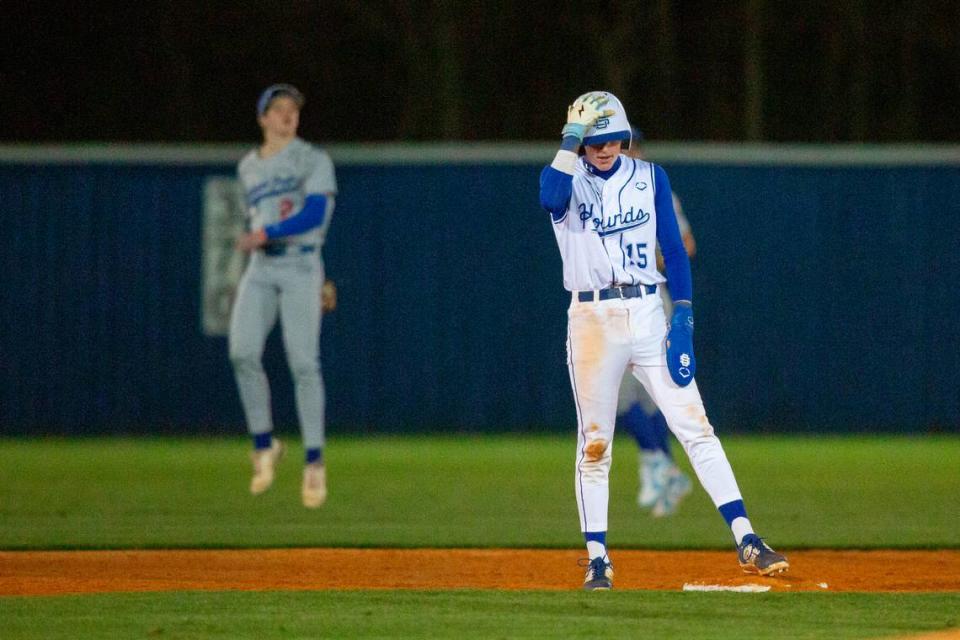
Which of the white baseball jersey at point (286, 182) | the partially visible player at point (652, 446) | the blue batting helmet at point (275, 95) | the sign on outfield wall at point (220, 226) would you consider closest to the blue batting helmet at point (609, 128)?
the partially visible player at point (652, 446)

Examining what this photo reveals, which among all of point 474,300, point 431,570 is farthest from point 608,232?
point 474,300

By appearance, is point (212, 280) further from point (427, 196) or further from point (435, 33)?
point (435, 33)

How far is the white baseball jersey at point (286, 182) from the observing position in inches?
367

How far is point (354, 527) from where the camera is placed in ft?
28.8

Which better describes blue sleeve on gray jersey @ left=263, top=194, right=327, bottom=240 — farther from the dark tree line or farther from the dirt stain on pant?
the dark tree line

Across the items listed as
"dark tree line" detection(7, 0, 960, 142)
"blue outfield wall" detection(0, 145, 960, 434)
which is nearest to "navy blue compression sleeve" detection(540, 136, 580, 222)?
"blue outfield wall" detection(0, 145, 960, 434)

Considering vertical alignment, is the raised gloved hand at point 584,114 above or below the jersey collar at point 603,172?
above

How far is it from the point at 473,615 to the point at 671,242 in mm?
1686

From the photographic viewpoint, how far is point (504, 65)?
77.7ft

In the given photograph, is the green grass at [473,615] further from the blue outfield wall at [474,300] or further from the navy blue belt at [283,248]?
the blue outfield wall at [474,300]

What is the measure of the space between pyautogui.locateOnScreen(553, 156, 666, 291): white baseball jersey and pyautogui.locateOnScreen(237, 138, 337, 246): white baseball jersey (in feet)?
10.7

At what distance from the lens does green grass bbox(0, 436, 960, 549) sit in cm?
841

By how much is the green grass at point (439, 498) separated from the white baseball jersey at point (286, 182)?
1.62 metres

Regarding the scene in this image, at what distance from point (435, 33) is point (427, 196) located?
7883 millimetres
